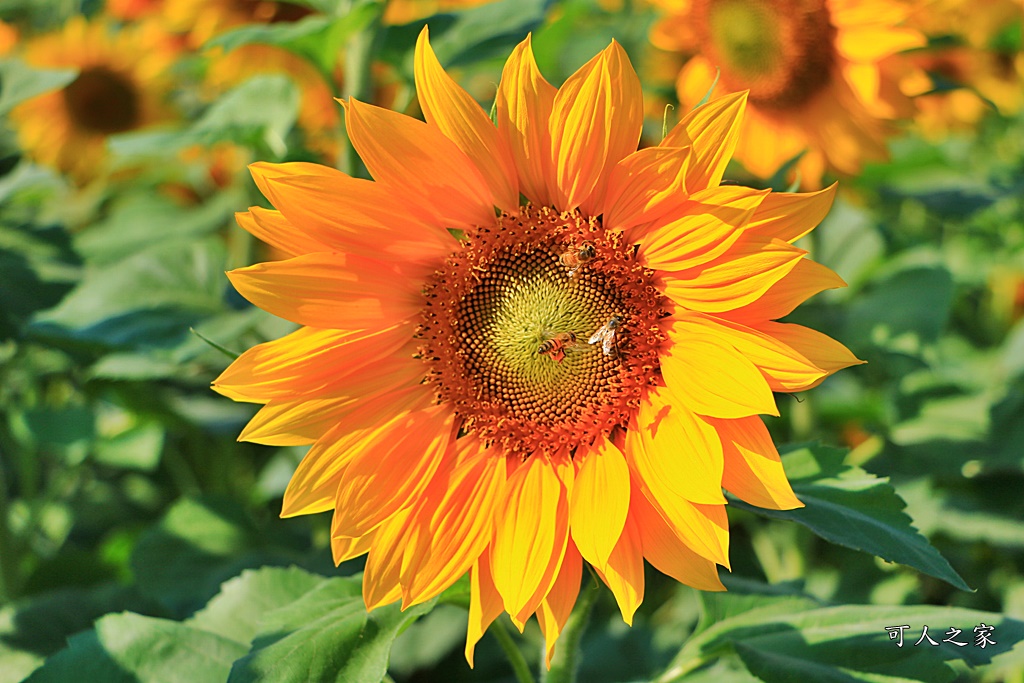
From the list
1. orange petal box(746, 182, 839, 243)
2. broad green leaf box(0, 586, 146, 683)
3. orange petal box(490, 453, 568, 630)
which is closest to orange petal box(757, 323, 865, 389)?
orange petal box(746, 182, 839, 243)

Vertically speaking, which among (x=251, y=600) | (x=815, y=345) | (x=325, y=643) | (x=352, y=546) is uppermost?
(x=815, y=345)

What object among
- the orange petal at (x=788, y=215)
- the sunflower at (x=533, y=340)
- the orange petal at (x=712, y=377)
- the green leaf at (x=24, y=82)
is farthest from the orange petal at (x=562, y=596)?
the green leaf at (x=24, y=82)

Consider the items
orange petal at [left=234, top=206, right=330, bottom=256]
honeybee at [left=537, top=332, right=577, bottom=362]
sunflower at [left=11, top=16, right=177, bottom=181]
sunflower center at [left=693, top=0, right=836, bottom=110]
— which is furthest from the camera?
sunflower at [left=11, top=16, right=177, bottom=181]

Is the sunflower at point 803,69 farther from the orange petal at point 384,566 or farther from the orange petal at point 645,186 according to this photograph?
the orange petal at point 384,566

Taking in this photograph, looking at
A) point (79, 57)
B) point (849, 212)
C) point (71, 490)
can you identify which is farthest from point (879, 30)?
point (79, 57)

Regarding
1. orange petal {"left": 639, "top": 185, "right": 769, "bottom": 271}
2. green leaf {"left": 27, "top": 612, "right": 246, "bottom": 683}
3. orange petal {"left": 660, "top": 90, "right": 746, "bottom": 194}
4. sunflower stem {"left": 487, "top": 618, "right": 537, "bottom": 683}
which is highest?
orange petal {"left": 660, "top": 90, "right": 746, "bottom": 194}

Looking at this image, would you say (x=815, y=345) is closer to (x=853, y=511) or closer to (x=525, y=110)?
(x=853, y=511)

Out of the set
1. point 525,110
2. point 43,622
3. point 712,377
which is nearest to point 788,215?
point 712,377

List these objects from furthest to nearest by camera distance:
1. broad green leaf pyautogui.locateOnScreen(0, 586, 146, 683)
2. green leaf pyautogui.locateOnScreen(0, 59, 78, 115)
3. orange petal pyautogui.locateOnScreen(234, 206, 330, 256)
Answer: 1. green leaf pyautogui.locateOnScreen(0, 59, 78, 115)
2. broad green leaf pyautogui.locateOnScreen(0, 586, 146, 683)
3. orange petal pyautogui.locateOnScreen(234, 206, 330, 256)

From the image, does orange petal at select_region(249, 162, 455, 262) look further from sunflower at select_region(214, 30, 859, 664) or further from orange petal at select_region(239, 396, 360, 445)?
orange petal at select_region(239, 396, 360, 445)
